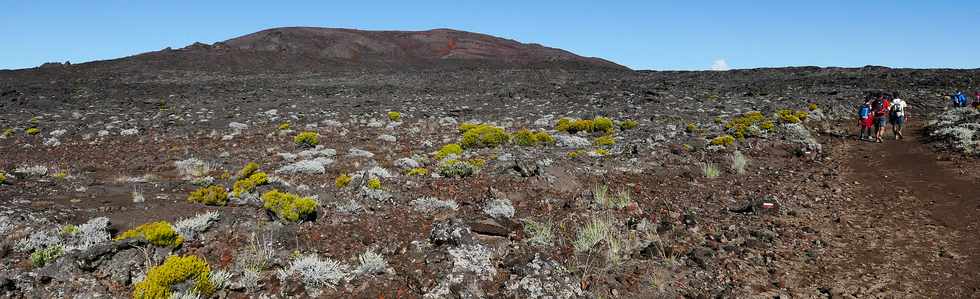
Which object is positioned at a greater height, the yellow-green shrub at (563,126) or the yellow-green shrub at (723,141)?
the yellow-green shrub at (563,126)

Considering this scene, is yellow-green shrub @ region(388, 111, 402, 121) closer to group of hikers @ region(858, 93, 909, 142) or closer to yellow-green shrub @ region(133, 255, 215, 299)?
yellow-green shrub @ region(133, 255, 215, 299)

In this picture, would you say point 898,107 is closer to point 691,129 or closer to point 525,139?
point 691,129

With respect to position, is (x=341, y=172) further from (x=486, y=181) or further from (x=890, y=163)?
(x=890, y=163)

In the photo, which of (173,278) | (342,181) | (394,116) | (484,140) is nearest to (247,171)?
(342,181)

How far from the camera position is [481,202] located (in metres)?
8.80

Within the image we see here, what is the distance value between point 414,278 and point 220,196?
3.90 metres

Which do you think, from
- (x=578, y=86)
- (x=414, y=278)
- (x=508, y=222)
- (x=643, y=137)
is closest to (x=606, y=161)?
(x=643, y=137)

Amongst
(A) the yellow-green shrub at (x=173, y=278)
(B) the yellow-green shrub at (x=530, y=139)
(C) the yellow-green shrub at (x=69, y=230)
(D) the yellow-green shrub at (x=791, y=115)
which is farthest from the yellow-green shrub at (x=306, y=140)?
(D) the yellow-green shrub at (x=791, y=115)

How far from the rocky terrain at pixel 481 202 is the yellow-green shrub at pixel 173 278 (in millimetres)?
21

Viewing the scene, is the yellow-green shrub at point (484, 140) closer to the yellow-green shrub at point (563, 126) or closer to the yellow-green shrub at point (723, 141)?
the yellow-green shrub at point (563, 126)

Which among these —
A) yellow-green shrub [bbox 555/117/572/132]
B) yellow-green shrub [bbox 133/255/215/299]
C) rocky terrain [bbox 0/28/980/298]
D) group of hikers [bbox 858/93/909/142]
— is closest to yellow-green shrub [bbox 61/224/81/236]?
rocky terrain [bbox 0/28/980/298]

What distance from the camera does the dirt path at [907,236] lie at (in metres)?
5.73

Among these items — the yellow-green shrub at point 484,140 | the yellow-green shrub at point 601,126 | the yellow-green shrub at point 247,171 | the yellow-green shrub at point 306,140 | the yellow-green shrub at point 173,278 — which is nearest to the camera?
the yellow-green shrub at point 173,278

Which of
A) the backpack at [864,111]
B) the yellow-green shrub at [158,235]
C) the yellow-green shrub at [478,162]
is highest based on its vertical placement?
the backpack at [864,111]
